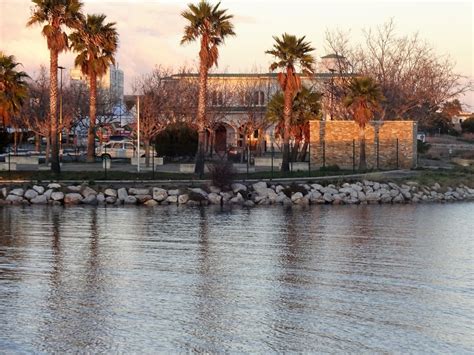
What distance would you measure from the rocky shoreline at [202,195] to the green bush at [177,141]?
17.9 metres

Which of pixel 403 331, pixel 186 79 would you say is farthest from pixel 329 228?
pixel 186 79

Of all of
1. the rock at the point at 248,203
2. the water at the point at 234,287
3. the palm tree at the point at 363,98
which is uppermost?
the palm tree at the point at 363,98

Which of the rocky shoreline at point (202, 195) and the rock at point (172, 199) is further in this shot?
the rock at point (172, 199)

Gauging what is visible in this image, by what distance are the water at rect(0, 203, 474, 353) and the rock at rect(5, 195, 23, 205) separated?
8.67 m

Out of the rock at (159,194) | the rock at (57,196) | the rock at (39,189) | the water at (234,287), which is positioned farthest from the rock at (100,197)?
the water at (234,287)

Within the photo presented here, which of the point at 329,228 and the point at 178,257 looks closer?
the point at 178,257

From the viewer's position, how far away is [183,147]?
56.9m

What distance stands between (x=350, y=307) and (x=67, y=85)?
7340 centimetres

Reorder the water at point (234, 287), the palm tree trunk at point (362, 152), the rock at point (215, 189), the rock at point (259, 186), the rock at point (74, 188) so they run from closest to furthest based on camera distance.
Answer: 1. the water at point (234, 287)
2. the rock at point (74, 188)
3. the rock at point (215, 189)
4. the rock at point (259, 186)
5. the palm tree trunk at point (362, 152)

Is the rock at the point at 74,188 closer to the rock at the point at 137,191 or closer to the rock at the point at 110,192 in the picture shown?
the rock at the point at 110,192

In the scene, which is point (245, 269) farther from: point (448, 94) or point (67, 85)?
point (67, 85)

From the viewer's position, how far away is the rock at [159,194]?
37.2 metres

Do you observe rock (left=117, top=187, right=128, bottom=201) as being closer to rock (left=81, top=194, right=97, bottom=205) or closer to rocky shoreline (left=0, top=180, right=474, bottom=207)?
rocky shoreline (left=0, top=180, right=474, bottom=207)

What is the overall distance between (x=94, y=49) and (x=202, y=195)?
1836 cm
